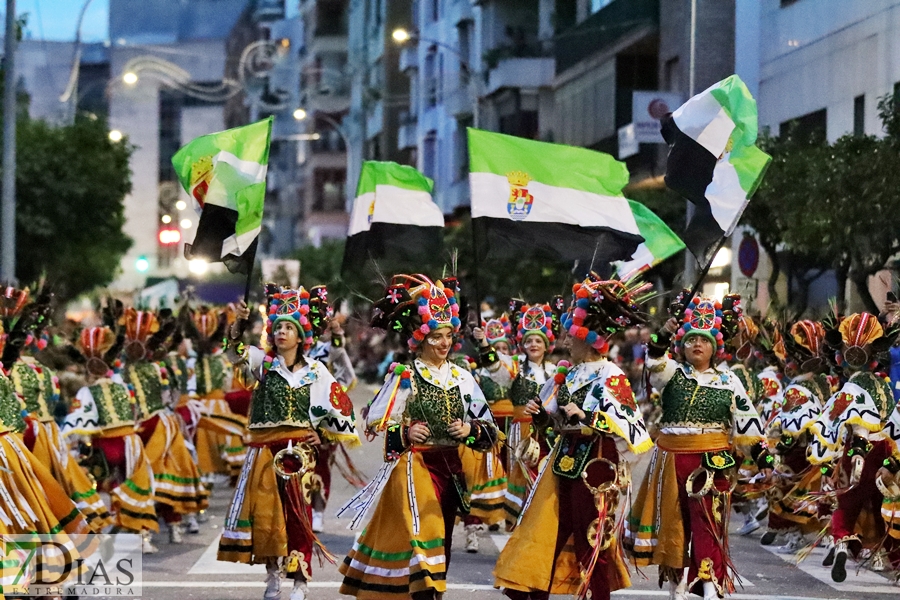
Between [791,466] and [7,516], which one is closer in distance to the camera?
[7,516]

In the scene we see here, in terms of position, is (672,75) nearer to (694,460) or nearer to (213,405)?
(213,405)

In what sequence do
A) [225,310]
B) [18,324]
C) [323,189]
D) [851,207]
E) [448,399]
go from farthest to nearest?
[323,189], [851,207], [225,310], [18,324], [448,399]

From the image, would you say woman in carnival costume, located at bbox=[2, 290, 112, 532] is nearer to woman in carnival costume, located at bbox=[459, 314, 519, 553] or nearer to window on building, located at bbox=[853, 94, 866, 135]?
woman in carnival costume, located at bbox=[459, 314, 519, 553]

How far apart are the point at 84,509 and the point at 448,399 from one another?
296cm

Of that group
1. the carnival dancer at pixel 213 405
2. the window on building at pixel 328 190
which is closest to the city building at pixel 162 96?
the window on building at pixel 328 190

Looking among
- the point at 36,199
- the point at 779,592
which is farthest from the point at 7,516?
the point at 36,199

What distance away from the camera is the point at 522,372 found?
1422 cm

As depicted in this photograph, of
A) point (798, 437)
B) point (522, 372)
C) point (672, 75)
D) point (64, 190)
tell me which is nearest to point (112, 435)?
point (522, 372)

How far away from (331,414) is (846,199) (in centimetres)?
1198

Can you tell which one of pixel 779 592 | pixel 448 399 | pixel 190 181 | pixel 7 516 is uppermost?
pixel 190 181

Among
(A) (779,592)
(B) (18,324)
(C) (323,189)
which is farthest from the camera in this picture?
(C) (323,189)

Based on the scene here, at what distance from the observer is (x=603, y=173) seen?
44.4 ft

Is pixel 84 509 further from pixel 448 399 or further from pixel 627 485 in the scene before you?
Answer: pixel 627 485

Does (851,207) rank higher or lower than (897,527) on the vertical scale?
higher
